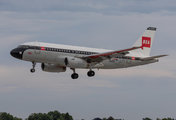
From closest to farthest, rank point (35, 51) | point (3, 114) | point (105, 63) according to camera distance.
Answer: point (35, 51), point (105, 63), point (3, 114)

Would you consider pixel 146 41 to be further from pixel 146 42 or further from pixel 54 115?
pixel 54 115

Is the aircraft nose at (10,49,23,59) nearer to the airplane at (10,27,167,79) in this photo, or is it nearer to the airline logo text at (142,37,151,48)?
the airplane at (10,27,167,79)

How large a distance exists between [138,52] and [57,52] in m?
16.0

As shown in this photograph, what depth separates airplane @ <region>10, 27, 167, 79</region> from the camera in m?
55.1

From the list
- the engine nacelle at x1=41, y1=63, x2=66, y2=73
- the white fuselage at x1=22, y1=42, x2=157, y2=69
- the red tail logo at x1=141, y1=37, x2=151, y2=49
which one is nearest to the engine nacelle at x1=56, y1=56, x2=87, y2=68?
the white fuselage at x1=22, y1=42, x2=157, y2=69

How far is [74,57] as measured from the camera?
56469 mm

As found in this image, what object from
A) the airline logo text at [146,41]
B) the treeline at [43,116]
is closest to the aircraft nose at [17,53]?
the airline logo text at [146,41]

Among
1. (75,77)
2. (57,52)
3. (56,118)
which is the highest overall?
(57,52)

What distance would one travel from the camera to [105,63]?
197 ft

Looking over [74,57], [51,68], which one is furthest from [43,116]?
[74,57]

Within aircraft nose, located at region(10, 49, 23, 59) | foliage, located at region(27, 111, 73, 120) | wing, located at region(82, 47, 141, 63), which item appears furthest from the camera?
foliage, located at region(27, 111, 73, 120)

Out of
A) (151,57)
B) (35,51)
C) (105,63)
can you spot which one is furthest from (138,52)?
(35,51)

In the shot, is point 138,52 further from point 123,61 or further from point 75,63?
point 75,63

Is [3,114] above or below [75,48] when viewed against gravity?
below
